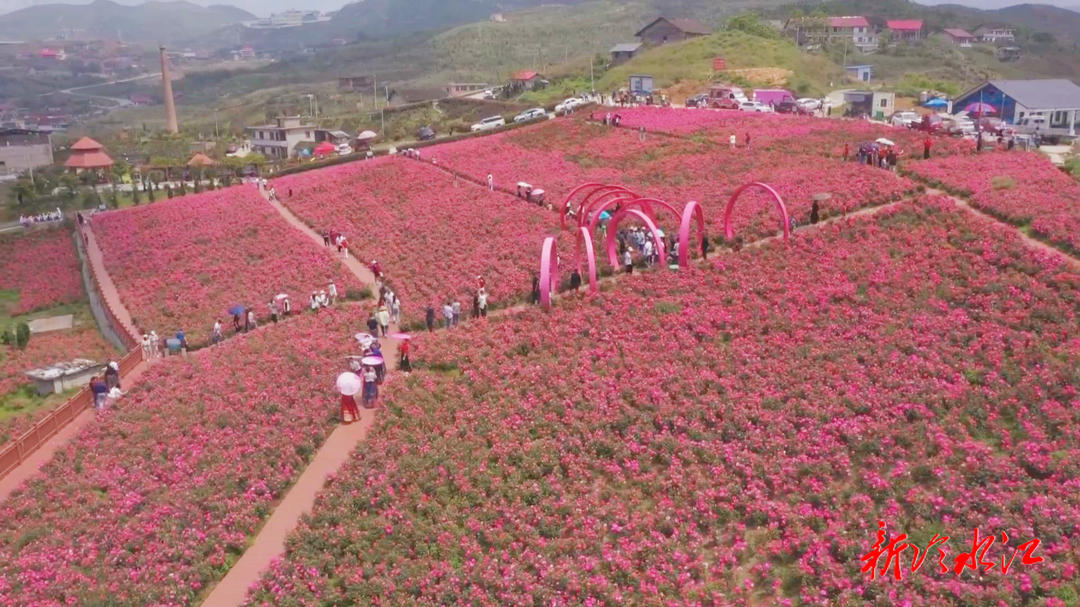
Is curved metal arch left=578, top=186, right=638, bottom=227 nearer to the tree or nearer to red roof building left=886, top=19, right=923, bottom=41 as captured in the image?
the tree

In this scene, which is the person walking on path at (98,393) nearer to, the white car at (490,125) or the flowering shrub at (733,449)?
the flowering shrub at (733,449)

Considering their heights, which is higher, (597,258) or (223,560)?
(597,258)

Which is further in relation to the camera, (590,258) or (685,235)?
(685,235)

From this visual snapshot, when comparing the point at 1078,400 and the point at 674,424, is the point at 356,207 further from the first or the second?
the point at 1078,400

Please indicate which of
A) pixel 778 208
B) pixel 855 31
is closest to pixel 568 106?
pixel 778 208

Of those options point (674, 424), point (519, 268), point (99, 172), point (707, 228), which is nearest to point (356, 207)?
point (519, 268)

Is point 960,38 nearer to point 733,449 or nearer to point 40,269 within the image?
point 40,269

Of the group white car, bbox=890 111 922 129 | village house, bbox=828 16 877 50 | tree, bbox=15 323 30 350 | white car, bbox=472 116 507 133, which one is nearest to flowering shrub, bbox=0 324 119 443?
tree, bbox=15 323 30 350
